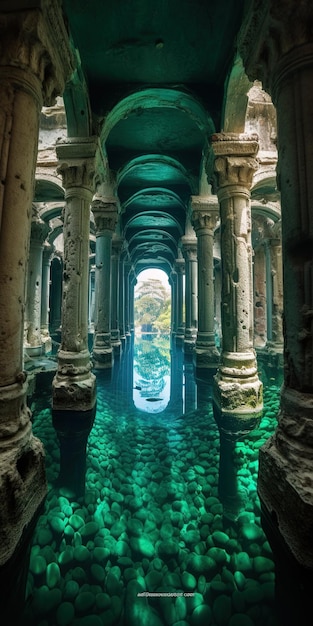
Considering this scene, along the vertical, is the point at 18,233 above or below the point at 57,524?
above

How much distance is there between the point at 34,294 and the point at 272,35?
8594mm

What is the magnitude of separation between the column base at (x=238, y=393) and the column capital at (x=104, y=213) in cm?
525

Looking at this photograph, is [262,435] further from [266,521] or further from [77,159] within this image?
[77,159]

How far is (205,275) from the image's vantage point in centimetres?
797

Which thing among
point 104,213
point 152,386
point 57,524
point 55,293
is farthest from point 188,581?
point 55,293

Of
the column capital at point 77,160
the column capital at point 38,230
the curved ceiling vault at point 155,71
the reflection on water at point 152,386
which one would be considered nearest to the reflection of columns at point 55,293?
the column capital at point 38,230

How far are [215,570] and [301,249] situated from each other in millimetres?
2060

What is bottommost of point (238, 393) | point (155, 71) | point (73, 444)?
point (73, 444)

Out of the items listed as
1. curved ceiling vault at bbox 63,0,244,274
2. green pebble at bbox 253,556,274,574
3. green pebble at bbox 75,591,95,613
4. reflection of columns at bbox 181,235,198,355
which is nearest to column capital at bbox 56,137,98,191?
curved ceiling vault at bbox 63,0,244,274

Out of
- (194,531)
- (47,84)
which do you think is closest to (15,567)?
(194,531)

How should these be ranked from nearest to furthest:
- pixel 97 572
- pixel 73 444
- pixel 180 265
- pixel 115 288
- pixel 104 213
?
1. pixel 97 572
2. pixel 73 444
3. pixel 104 213
4. pixel 115 288
5. pixel 180 265

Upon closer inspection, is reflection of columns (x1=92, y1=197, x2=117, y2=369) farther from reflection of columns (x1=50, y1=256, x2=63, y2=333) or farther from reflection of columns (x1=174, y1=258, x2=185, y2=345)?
reflection of columns (x1=50, y1=256, x2=63, y2=333)

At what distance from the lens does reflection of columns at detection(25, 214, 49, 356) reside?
30.1 feet

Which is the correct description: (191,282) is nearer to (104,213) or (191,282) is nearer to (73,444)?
(104,213)
